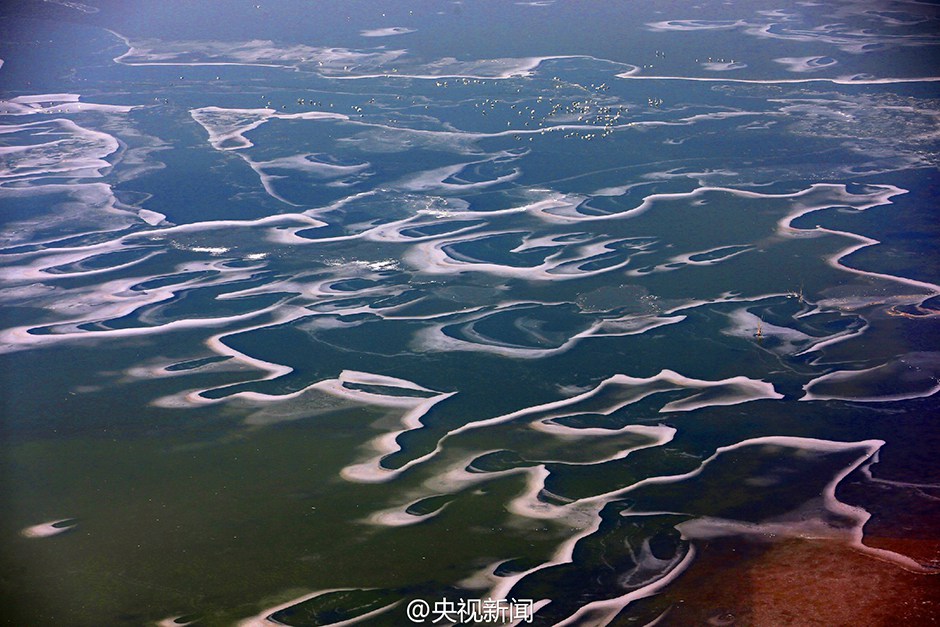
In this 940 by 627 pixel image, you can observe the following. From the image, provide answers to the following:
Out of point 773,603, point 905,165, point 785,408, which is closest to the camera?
point 773,603

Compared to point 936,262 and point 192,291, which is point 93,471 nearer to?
point 192,291

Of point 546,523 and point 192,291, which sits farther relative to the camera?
point 192,291

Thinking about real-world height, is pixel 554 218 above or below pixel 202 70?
below

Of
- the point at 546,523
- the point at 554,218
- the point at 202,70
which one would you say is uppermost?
the point at 202,70

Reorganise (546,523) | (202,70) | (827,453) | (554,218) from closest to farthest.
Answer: (546,523) → (827,453) → (554,218) → (202,70)

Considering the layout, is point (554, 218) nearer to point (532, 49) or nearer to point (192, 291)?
point (192, 291)

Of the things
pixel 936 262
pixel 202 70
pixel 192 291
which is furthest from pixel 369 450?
pixel 202 70

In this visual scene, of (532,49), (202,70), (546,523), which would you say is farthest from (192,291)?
(532,49)
